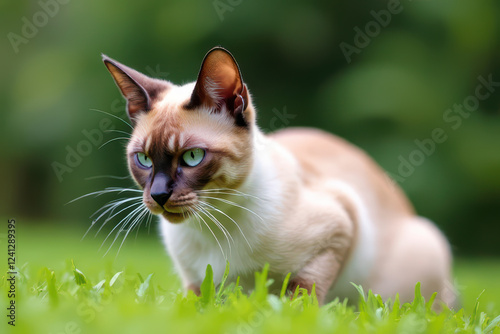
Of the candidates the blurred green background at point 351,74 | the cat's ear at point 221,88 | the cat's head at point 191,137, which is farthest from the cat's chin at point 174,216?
the blurred green background at point 351,74

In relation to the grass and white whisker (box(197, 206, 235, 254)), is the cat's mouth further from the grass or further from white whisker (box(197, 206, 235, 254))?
the grass

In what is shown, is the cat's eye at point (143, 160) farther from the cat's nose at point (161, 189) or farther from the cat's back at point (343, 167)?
the cat's back at point (343, 167)

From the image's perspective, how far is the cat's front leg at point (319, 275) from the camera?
228 centimetres

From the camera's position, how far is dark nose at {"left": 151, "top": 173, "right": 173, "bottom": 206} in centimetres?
200

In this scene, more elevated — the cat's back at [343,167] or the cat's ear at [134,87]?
the cat's ear at [134,87]

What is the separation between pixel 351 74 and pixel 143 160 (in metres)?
4.89

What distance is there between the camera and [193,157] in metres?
2.10

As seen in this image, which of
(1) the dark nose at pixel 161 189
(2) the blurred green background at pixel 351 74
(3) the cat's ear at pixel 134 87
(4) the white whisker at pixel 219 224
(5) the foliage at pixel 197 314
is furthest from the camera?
(2) the blurred green background at pixel 351 74

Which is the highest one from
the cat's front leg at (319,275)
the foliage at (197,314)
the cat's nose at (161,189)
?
the cat's nose at (161,189)

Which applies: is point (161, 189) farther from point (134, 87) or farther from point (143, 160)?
point (134, 87)

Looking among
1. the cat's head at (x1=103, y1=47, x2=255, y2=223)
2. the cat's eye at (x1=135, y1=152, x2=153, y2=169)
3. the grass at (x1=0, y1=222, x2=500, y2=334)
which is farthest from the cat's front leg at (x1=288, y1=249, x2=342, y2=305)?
the cat's eye at (x1=135, y1=152, x2=153, y2=169)

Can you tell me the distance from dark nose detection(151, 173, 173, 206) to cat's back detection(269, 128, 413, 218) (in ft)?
3.18

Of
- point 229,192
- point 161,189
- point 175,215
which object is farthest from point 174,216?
point 229,192

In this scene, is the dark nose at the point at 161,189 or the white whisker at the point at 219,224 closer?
the dark nose at the point at 161,189
